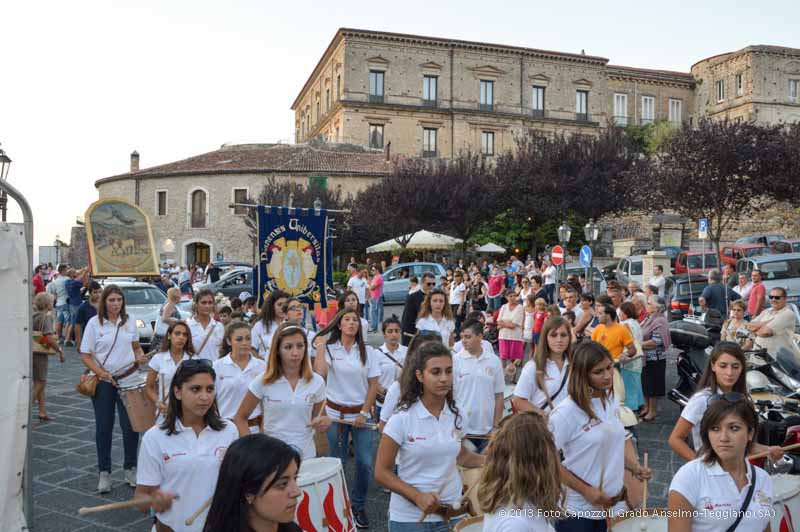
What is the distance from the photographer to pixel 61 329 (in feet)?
59.5

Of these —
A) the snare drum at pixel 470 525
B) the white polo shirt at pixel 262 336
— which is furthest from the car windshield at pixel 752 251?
the snare drum at pixel 470 525

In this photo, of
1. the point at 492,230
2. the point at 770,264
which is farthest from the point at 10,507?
the point at 492,230

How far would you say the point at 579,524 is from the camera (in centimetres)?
347

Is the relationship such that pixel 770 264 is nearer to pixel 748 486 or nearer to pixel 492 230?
pixel 748 486

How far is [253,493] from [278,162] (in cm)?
4395

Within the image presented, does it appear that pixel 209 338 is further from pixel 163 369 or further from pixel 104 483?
pixel 104 483

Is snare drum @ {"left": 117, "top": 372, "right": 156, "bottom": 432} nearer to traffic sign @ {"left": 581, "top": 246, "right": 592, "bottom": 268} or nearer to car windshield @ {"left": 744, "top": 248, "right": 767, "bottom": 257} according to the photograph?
traffic sign @ {"left": 581, "top": 246, "right": 592, "bottom": 268}

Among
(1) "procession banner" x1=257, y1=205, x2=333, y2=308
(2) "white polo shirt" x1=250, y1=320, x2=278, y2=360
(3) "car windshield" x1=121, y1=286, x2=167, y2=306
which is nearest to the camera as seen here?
(2) "white polo shirt" x1=250, y1=320, x2=278, y2=360

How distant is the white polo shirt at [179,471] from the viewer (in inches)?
132

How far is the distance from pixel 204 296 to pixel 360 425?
2.74 metres

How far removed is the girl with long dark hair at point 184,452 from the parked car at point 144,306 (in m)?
11.6

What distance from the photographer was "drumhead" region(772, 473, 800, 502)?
3362mm

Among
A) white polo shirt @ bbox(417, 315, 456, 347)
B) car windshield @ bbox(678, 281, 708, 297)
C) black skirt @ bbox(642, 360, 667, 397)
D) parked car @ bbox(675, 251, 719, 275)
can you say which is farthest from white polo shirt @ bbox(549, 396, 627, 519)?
parked car @ bbox(675, 251, 719, 275)

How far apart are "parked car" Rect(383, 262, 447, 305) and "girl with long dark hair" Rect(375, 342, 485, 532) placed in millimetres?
20551
